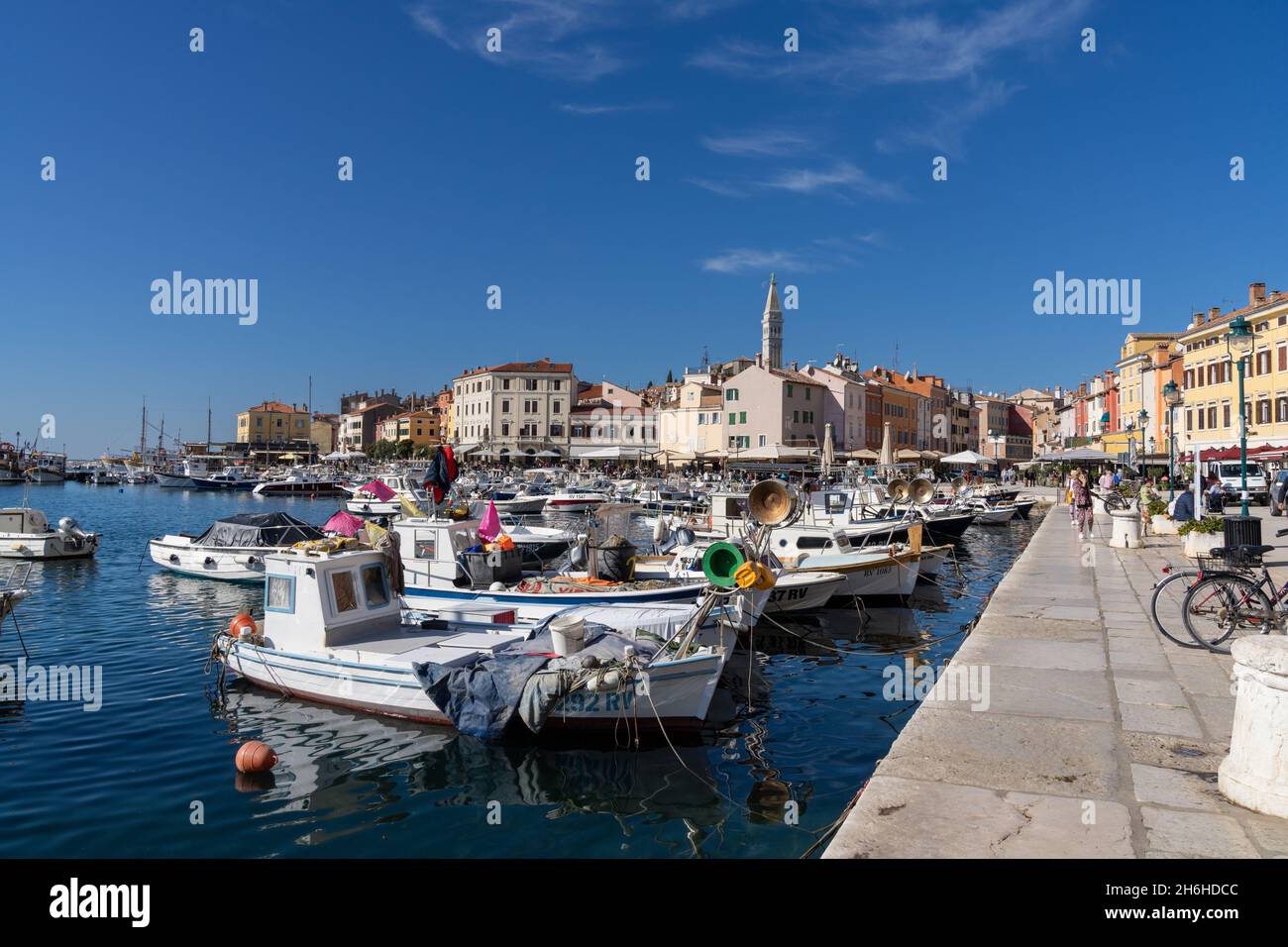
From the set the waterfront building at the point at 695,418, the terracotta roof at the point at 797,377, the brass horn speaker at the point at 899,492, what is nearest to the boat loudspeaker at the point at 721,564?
the brass horn speaker at the point at 899,492

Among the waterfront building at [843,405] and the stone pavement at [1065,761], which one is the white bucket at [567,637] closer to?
the stone pavement at [1065,761]

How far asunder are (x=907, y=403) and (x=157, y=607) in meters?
83.5

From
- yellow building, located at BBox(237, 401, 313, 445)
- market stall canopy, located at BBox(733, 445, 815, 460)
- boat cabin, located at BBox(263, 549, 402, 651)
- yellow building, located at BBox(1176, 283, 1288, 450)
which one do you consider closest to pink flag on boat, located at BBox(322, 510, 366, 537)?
boat cabin, located at BBox(263, 549, 402, 651)

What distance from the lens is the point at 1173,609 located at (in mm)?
11562

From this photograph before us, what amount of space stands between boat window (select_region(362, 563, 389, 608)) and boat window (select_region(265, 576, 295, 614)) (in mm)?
985

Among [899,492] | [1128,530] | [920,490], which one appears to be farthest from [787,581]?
[899,492]

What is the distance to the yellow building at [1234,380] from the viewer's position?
42219 millimetres

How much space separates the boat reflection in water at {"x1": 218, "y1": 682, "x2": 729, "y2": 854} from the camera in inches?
337

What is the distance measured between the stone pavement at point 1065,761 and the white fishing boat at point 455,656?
3.43 meters

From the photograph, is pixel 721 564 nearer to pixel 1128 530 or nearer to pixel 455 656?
pixel 455 656
